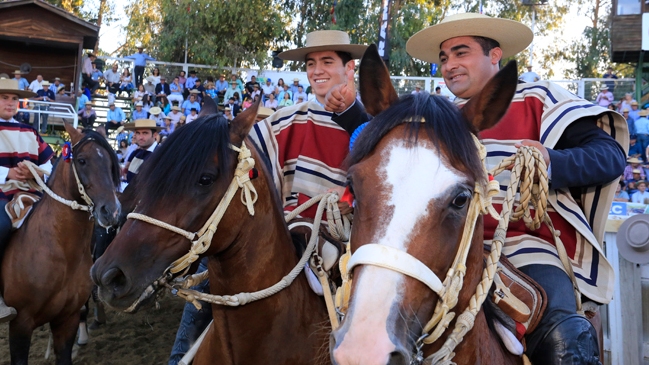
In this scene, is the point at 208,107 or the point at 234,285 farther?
the point at 208,107

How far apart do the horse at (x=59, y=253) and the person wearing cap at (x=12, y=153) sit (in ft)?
0.79

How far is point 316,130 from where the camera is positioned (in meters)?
3.97

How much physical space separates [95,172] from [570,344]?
5.04 meters

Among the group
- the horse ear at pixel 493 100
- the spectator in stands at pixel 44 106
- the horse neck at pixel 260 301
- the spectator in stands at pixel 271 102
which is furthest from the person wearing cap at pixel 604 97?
the horse ear at pixel 493 100

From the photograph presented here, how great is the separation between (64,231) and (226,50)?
2384 centimetres

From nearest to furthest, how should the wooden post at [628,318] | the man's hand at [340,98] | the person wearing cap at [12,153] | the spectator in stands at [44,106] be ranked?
the man's hand at [340,98]
the wooden post at [628,318]
the person wearing cap at [12,153]
the spectator in stands at [44,106]

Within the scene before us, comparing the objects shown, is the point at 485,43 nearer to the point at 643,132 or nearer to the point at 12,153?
the point at 12,153

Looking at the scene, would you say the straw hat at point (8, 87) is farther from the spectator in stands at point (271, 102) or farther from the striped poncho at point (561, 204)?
the spectator in stands at point (271, 102)

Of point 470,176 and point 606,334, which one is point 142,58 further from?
point 470,176

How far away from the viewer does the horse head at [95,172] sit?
5723mm

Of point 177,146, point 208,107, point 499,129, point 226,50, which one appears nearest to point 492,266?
point 499,129

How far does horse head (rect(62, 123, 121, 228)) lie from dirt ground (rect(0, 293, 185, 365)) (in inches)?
68.6

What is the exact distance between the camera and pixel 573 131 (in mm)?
2865

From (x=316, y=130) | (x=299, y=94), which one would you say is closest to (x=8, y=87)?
(x=316, y=130)
